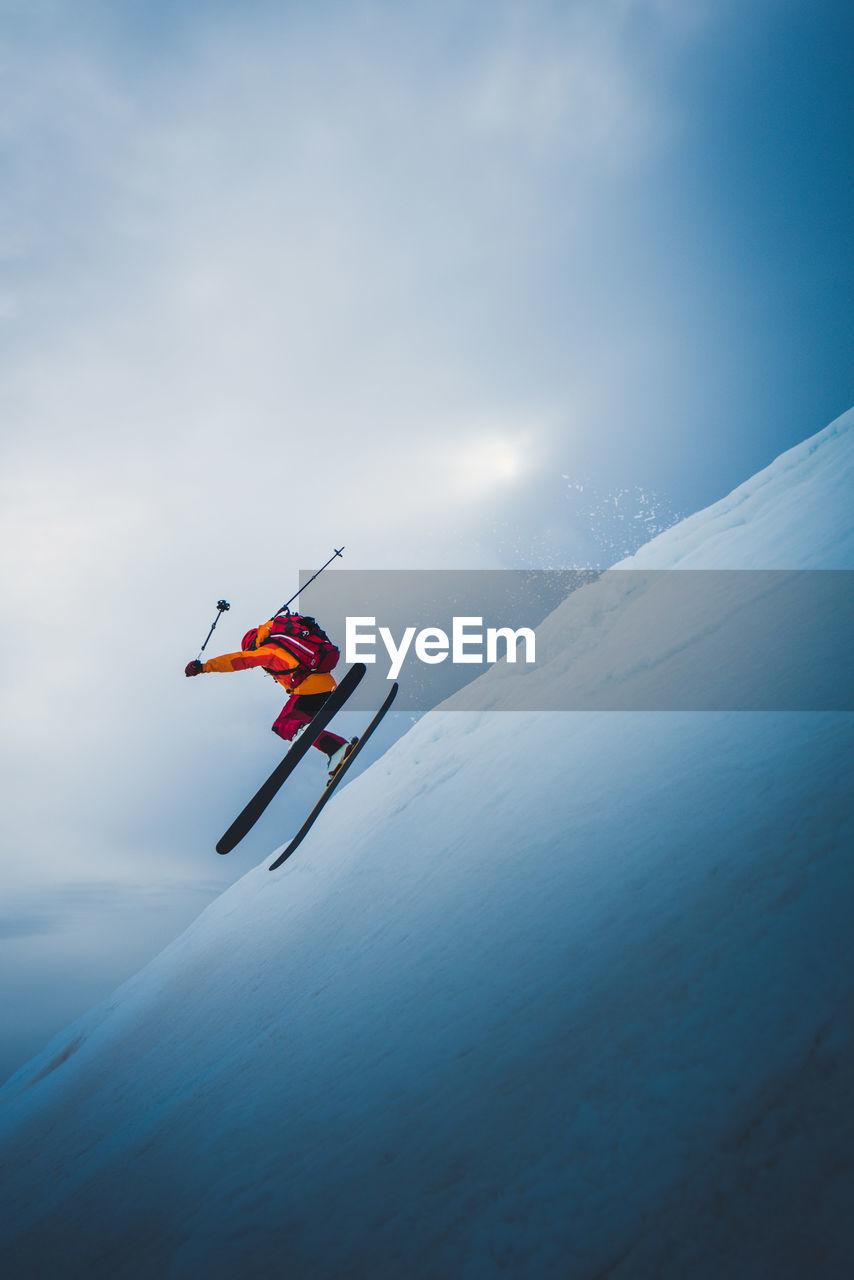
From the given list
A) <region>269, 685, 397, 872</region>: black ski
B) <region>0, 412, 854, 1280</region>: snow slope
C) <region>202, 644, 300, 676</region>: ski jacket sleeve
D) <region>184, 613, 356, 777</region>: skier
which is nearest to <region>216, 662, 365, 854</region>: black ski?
<region>184, 613, 356, 777</region>: skier

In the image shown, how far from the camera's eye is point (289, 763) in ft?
23.7

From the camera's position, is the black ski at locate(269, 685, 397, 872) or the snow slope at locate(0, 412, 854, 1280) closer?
the snow slope at locate(0, 412, 854, 1280)

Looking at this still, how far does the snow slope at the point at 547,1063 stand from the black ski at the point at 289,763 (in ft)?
5.11

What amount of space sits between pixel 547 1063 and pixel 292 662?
557 centimetres

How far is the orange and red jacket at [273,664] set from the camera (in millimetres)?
6914

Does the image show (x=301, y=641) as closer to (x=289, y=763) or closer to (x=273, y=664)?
(x=273, y=664)

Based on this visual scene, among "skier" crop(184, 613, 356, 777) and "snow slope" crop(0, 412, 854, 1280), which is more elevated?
"skier" crop(184, 613, 356, 777)

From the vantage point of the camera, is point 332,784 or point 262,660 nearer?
point 262,660

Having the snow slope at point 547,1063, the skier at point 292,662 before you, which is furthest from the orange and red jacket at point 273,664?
the snow slope at point 547,1063

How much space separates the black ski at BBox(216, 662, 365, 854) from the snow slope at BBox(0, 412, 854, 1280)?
1557 mm

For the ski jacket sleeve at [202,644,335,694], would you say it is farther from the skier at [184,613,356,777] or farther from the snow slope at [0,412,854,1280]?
the snow slope at [0,412,854,1280]

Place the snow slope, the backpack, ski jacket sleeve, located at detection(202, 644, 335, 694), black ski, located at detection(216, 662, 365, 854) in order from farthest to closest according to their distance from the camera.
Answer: the backpack, ski jacket sleeve, located at detection(202, 644, 335, 694), black ski, located at detection(216, 662, 365, 854), the snow slope

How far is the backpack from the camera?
23.7 ft

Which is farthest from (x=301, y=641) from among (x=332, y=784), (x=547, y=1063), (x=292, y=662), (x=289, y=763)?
(x=547, y=1063)
